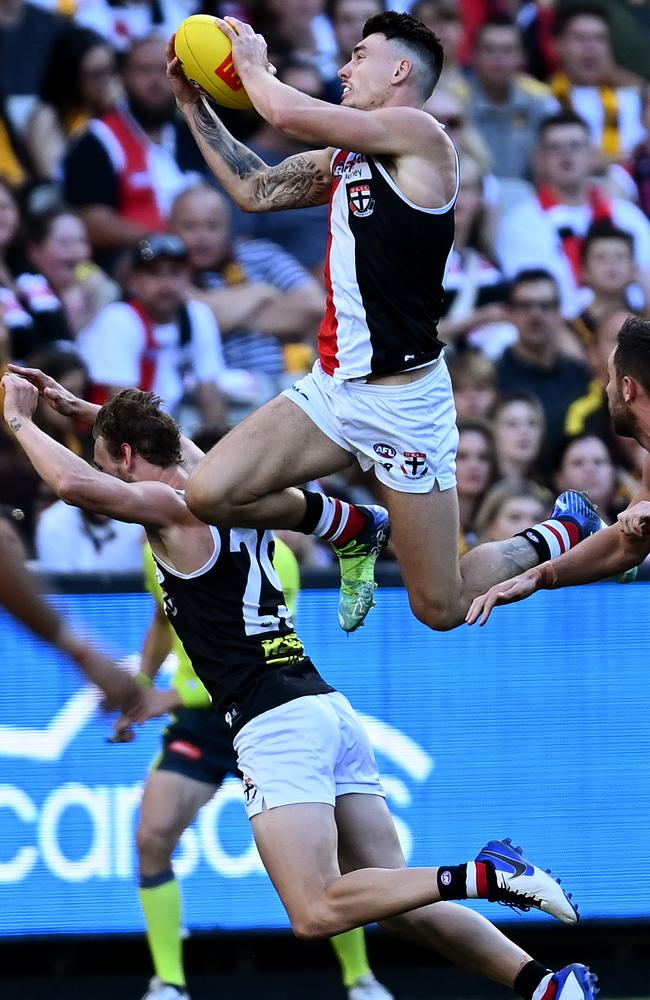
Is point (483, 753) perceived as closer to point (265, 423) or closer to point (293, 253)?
point (265, 423)

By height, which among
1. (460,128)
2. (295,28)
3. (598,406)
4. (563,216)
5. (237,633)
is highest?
(295,28)

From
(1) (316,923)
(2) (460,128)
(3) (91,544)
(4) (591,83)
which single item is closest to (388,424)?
(1) (316,923)

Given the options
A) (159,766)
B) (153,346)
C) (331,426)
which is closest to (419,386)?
(331,426)

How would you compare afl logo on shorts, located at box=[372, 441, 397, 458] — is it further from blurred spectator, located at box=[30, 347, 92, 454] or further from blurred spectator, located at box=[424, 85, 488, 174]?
blurred spectator, located at box=[424, 85, 488, 174]

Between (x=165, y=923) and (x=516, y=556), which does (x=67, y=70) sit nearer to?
(x=516, y=556)

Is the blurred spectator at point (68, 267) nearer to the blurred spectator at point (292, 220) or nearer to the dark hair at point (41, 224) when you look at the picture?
the dark hair at point (41, 224)

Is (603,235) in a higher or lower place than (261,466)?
higher

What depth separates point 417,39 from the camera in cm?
595

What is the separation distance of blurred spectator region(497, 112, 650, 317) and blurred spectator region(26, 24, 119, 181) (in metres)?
2.62

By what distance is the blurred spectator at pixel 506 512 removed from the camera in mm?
8836

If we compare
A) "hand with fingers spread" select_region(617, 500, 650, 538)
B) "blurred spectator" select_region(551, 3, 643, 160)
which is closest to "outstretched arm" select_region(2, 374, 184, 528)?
"hand with fingers spread" select_region(617, 500, 650, 538)

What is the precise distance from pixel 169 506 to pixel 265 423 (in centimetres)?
45

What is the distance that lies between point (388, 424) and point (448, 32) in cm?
578

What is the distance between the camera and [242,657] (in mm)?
5891
